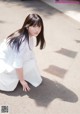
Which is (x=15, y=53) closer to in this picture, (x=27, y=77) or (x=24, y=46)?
(x=24, y=46)

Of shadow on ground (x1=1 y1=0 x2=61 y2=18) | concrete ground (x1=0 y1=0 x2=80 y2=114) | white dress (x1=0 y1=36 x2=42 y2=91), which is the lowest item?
shadow on ground (x1=1 y1=0 x2=61 y2=18)

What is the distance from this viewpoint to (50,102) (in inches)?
155

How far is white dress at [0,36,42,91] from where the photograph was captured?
12.6 feet

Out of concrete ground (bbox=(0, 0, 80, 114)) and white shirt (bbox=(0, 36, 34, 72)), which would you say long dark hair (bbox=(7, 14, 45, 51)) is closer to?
white shirt (bbox=(0, 36, 34, 72))

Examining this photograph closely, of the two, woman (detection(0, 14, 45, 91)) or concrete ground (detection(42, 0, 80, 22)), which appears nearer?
woman (detection(0, 14, 45, 91))

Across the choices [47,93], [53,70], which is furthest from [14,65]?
[53,70]

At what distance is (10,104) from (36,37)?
99 centimetres

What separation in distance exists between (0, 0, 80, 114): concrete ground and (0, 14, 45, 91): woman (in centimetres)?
15

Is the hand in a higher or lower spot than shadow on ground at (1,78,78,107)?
higher

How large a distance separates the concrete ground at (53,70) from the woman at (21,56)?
147 millimetres

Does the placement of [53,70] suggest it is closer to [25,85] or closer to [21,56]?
[25,85]

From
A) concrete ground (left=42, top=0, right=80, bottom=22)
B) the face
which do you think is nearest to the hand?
the face

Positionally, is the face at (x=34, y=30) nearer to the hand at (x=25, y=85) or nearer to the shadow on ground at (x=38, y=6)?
the hand at (x=25, y=85)

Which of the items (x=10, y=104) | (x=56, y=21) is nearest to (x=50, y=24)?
(x=56, y=21)
